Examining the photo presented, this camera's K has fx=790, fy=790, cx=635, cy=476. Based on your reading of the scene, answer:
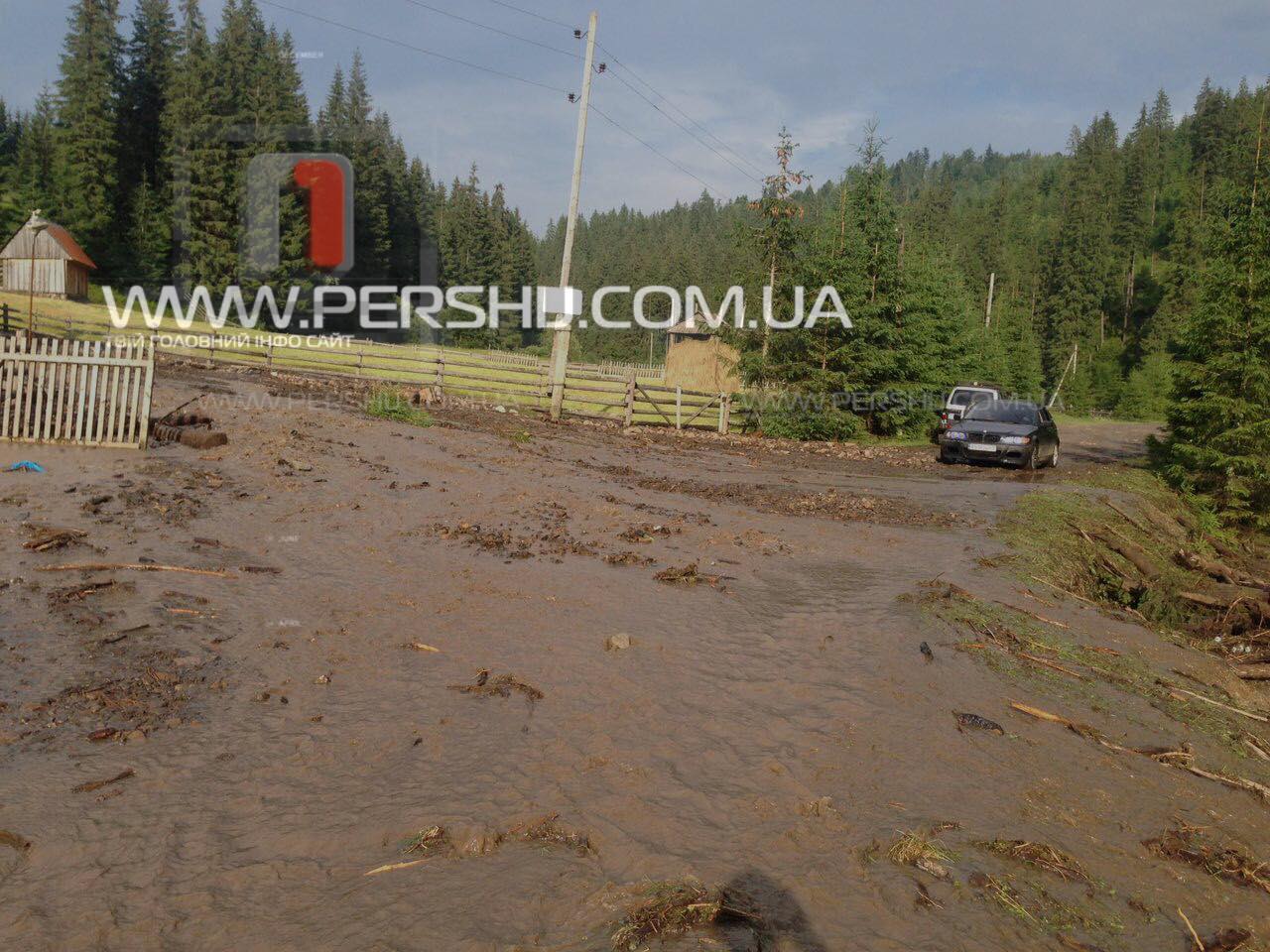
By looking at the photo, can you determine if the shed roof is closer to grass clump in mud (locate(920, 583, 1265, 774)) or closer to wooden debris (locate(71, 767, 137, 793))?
wooden debris (locate(71, 767, 137, 793))

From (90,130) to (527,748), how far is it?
6828 cm

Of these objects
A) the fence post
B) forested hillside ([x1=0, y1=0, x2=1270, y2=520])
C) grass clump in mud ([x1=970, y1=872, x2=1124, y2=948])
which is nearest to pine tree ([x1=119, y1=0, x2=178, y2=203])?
forested hillside ([x1=0, y1=0, x2=1270, y2=520])

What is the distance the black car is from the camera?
20406 millimetres

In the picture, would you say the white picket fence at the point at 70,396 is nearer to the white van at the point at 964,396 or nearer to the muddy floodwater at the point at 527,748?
the muddy floodwater at the point at 527,748

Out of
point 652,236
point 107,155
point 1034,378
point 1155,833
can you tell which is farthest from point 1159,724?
point 652,236

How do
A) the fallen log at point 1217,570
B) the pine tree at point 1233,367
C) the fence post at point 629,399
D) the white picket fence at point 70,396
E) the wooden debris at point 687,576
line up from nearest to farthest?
the wooden debris at point 687,576 < the white picket fence at point 70,396 < the fallen log at point 1217,570 < the pine tree at point 1233,367 < the fence post at point 629,399

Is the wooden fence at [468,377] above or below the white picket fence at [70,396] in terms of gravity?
above

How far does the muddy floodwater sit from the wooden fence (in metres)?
16.1

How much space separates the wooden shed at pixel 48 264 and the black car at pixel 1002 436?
5148cm

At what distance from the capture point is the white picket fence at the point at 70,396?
11.8 meters

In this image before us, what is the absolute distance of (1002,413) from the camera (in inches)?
853

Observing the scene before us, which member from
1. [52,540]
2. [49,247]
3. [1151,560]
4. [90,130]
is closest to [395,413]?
[52,540]

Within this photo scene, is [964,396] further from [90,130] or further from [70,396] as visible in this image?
[90,130]

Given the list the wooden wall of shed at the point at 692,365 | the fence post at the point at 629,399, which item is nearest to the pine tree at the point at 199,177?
the wooden wall of shed at the point at 692,365
